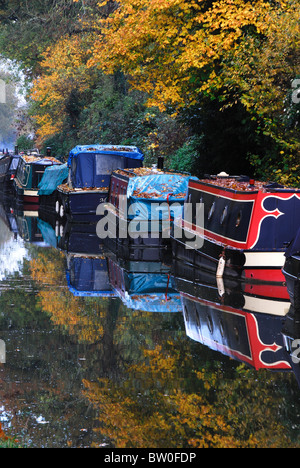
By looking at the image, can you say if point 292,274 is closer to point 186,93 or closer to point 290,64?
point 290,64

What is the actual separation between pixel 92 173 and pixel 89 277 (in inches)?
479

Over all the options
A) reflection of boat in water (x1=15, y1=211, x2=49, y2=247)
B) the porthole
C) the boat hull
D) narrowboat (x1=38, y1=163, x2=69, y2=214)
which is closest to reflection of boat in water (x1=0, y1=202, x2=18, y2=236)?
reflection of boat in water (x1=15, y1=211, x2=49, y2=247)

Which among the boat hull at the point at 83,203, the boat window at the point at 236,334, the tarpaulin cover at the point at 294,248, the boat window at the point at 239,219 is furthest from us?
the boat hull at the point at 83,203

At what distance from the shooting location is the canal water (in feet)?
23.2

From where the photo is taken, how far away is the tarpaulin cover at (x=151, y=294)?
13617 mm

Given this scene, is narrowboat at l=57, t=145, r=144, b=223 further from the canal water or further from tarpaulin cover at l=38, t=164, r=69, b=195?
the canal water

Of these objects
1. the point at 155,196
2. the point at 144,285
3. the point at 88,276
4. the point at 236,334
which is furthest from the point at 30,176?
the point at 236,334

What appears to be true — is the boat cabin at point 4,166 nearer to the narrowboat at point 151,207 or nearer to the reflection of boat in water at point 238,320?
the narrowboat at point 151,207

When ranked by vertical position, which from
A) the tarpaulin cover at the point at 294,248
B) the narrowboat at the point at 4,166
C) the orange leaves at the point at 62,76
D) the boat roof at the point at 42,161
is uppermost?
the orange leaves at the point at 62,76

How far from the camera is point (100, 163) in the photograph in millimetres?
28828

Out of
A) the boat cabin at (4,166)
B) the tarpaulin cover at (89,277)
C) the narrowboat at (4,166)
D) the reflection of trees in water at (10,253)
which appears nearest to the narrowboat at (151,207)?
the tarpaulin cover at (89,277)

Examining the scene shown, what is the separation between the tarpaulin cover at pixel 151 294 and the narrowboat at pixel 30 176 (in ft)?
78.2
